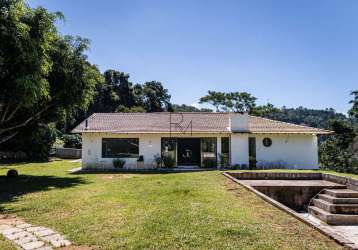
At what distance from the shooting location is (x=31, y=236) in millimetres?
6938

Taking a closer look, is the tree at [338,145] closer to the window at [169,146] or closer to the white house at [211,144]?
the white house at [211,144]

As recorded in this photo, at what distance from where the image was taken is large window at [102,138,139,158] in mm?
24219

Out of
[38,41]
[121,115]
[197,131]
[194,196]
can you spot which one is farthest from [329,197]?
[121,115]

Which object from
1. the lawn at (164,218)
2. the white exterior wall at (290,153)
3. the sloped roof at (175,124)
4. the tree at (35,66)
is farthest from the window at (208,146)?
the lawn at (164,218)

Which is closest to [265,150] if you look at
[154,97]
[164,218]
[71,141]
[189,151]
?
[189,151]

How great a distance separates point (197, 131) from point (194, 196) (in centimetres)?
1269

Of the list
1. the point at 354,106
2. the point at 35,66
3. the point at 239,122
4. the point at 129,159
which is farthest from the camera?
the point at 354,106

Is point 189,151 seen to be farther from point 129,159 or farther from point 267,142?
point 267,142

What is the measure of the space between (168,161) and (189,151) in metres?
2.03

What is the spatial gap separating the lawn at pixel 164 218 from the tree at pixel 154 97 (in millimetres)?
46519

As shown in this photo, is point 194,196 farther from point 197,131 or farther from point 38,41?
point 197,131

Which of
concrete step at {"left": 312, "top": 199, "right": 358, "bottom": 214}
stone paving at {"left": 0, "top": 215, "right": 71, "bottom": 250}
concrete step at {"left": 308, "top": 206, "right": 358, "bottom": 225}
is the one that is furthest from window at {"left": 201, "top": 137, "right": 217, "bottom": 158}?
stone paving at {"left": 0, "top": 215, "right": 71, "bottom": 250}

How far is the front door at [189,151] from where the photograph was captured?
81.7 feet

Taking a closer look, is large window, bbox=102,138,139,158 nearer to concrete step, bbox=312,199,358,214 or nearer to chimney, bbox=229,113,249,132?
Result: chimney, bbox=229,113,249,132
